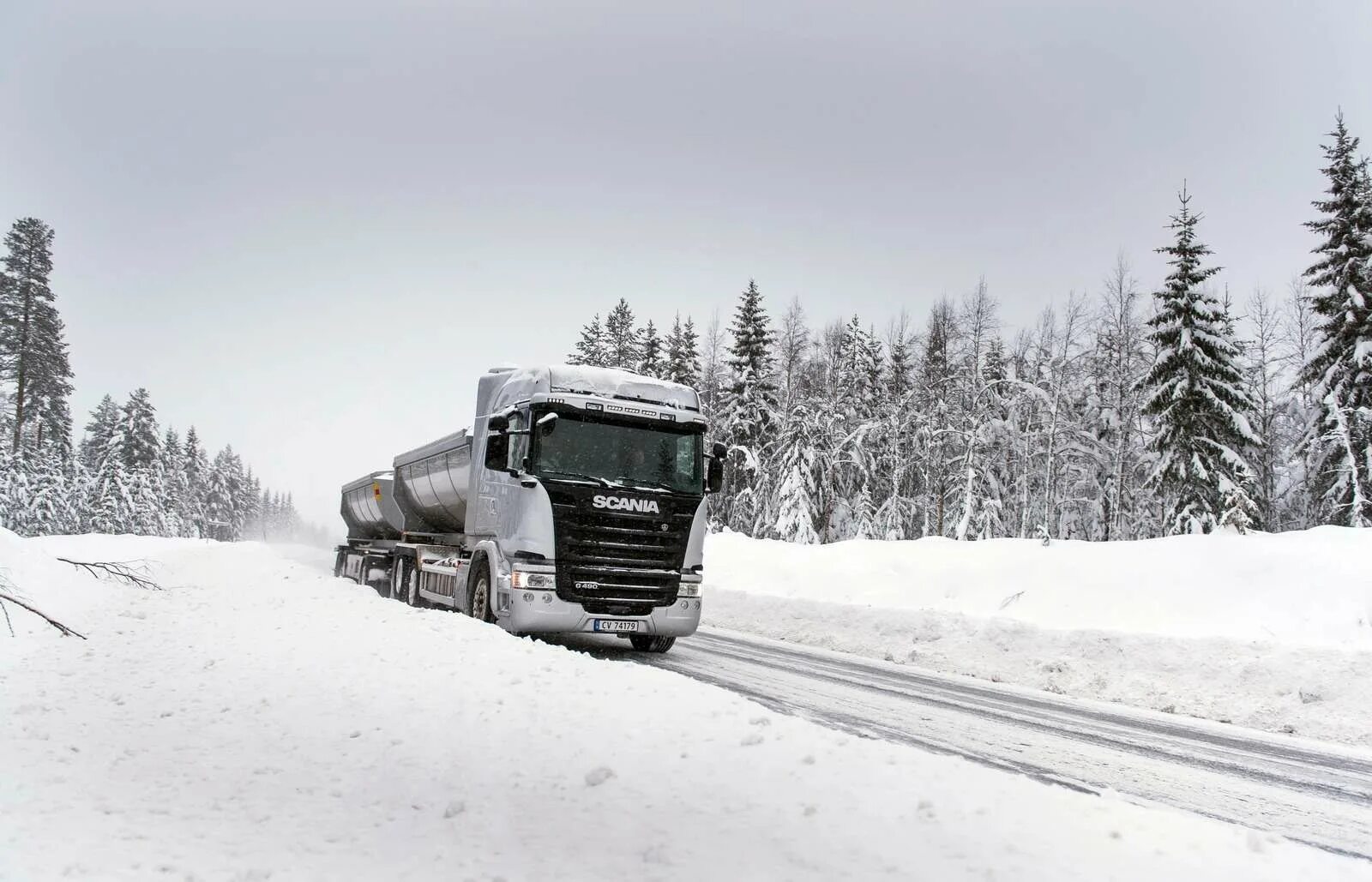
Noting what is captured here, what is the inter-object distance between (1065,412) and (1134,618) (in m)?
23.2

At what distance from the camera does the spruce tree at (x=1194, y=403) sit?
27391 mm

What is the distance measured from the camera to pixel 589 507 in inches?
392

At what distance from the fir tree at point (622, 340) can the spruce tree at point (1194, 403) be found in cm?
2922

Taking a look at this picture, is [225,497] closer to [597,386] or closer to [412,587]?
[412,587]

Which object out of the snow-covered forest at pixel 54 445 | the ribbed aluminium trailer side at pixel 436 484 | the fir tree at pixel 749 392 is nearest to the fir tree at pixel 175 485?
the snow-covered forest at pixel 54 445

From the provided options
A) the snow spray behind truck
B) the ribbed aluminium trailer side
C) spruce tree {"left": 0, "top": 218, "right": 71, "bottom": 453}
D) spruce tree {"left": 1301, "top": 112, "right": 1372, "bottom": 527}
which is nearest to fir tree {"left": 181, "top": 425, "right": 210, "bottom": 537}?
spruce tree {"left": 0, "top": 218, "right": 71, "bottom": 453}

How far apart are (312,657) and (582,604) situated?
320cm

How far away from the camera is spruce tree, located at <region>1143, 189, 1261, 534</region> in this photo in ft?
89.9

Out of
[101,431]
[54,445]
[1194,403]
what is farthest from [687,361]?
[101,431]

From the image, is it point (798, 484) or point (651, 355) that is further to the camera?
point (651, 355)

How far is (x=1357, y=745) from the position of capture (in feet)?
24.8

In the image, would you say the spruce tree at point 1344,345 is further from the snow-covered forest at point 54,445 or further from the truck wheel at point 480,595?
the snow-covered forest at point 54,445

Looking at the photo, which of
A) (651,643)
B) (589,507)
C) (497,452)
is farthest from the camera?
(651,643)

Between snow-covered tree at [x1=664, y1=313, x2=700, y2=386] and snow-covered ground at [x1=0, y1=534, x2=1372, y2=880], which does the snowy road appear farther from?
snow-covered tree at [x1=664, y1=313, x2=700, y2=386]
